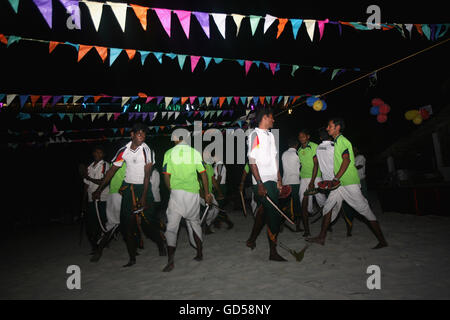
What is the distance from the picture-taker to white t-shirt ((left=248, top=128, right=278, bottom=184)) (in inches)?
161

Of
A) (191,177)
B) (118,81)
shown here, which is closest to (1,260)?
(191,177)

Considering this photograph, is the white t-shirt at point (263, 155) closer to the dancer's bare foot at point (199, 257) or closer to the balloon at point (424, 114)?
the dancer's bare foot at point (199, 257)

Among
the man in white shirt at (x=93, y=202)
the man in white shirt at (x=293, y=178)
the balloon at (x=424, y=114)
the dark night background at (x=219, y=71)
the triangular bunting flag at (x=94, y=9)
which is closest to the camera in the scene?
the triangular bunting flag at (x=94, y=9)

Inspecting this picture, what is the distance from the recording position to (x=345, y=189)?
4.42 m

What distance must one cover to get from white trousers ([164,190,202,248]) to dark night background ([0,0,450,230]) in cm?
359

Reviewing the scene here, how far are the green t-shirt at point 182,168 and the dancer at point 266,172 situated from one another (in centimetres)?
83

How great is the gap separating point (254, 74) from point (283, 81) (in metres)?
1.32

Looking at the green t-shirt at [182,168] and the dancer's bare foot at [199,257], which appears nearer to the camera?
the green t-shirt at [182,168]

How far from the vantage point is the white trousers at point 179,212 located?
3981mm

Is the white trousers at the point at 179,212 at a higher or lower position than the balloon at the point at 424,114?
lower

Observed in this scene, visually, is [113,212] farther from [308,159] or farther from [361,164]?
[361,164]

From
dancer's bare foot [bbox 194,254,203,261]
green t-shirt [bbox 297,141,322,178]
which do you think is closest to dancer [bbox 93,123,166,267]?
dancer's bare foot [bbox 194,254,203,261]

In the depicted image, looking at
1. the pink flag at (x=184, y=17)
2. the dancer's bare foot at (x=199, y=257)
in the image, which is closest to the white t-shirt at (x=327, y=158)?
the dancer's bare foot at (x=199, y=257)

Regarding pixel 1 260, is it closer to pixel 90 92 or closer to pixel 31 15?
pixel 31 15
